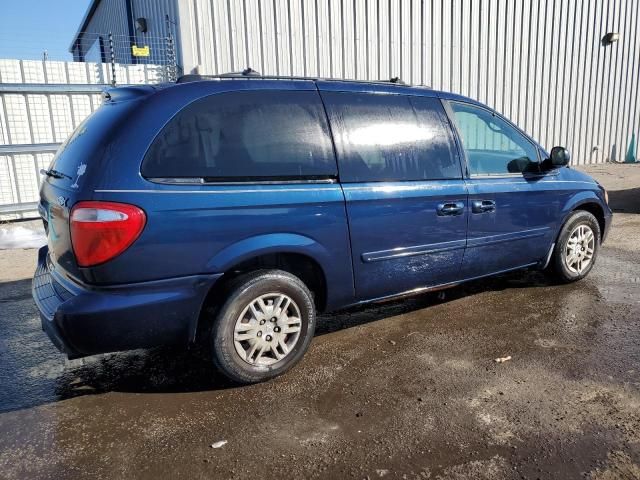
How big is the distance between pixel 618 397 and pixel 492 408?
742mm

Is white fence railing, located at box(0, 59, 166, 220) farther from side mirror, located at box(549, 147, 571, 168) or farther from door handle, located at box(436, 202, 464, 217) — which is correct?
side mirror, located at box(549, 147, 571, 168)

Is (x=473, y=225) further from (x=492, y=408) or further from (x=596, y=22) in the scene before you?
(x=596, y=22)

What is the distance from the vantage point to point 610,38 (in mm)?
13273

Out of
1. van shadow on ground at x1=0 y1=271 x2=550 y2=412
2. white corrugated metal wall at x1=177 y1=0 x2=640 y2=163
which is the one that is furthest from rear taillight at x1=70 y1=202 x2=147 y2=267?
white corrugated metal wall at x1=177 y1=0 x2=640 y2=163

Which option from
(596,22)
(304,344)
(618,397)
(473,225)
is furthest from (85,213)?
(596,22)

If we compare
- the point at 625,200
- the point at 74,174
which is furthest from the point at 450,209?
the point at 625,200

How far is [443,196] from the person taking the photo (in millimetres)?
3729

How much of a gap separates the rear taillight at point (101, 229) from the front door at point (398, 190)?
4.43ft

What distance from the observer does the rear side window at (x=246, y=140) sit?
9.18 ft

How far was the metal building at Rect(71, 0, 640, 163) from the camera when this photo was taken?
8719mm

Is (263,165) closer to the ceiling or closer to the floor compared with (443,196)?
closer to the ceiling

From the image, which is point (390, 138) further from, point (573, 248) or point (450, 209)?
point (573, 248)

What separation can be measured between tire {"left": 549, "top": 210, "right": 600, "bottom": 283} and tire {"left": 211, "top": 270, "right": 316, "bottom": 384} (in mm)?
2664

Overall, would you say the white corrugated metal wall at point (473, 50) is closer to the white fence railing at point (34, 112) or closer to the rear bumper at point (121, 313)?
the white fence railing at point (34, 112)
